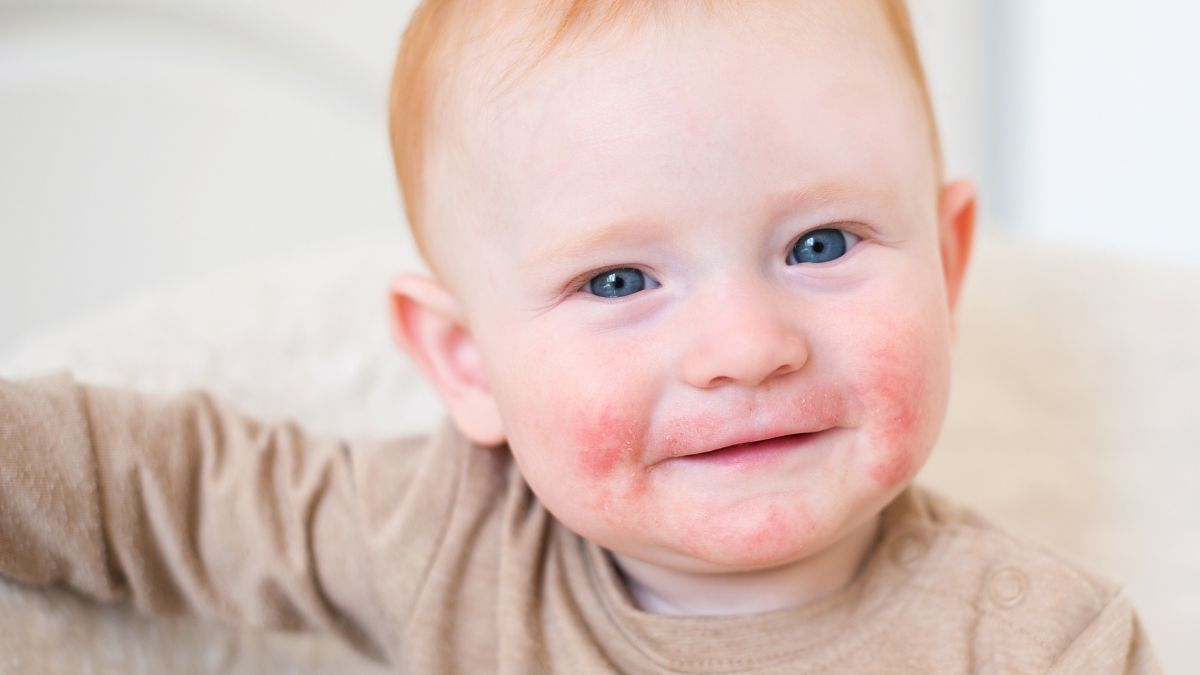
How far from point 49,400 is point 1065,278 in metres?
1.09

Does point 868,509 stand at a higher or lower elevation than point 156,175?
lower

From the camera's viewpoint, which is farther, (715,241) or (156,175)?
(156,175)

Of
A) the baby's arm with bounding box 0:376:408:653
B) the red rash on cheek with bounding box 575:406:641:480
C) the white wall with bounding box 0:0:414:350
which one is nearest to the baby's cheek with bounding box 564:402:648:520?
the red rash on cheek with bounding box 575:406:641:480

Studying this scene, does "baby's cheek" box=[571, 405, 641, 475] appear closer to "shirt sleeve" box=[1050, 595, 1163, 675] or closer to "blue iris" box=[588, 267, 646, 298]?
"blue iris" box=[588, 267, 646, 298]

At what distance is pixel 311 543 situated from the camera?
3.02 feet

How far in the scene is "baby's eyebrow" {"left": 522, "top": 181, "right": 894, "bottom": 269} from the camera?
72cm

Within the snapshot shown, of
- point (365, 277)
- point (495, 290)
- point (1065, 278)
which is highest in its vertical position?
point (495, 290)

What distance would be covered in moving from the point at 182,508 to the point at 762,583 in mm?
433

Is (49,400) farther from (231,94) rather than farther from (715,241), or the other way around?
(231,94)

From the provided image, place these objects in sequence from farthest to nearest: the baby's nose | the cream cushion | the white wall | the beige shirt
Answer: the white wall < the cream cushion < the beige shirt < the baby's nose

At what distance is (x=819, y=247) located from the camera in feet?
2.48

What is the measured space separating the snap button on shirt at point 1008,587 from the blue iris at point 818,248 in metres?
0.26

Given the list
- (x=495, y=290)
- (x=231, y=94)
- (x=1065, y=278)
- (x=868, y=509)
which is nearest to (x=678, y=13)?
(x=495, y=290)

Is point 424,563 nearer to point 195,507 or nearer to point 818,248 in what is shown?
point 195,507
